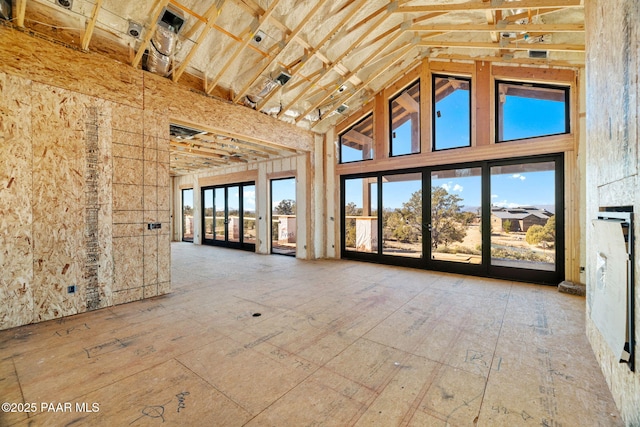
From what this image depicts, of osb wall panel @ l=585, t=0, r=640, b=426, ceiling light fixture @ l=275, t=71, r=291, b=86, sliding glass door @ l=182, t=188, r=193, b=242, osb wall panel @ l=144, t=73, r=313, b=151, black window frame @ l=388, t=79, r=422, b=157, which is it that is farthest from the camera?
sliding glass door @ l=182, t=188, r=193, b=242

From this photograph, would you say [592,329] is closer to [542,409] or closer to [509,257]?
[542,409]

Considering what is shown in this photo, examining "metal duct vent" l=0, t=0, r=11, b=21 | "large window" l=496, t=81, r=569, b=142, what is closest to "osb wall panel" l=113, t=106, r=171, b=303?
"metal duct vent" l=0, t=0, r=11, b=21

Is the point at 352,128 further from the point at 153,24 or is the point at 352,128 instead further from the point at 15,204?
the point at 15,204

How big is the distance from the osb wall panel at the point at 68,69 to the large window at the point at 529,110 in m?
6.36

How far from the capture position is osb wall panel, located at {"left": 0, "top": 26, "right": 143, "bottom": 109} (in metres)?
2.94

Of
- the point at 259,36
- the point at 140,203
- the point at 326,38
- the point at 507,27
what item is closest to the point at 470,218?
the point at 507,27

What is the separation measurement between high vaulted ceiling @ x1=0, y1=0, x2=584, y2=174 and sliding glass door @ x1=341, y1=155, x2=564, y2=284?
202 cm

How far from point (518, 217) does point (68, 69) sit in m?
7.30

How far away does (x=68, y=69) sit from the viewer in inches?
129

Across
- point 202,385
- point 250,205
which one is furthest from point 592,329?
point 250,205

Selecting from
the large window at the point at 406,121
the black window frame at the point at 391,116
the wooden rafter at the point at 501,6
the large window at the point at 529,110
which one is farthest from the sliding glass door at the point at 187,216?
the large window at the point at 529,110

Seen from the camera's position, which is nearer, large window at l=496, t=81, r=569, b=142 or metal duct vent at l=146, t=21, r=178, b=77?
metal duct vent at l=146, t=21, r=178, b=77

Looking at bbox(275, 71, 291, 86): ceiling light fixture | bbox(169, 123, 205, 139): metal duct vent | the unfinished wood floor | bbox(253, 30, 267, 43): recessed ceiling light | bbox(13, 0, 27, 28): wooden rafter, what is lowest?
the unfinished wood floor

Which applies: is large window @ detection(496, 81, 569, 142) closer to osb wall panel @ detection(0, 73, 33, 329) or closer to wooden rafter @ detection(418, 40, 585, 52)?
wooden rafter @ detection(418, 40, 585, 52)
